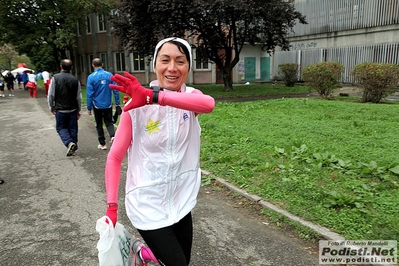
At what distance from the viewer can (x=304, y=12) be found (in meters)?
26.3

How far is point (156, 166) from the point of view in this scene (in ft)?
6.52

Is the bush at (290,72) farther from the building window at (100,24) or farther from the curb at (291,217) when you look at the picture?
the curb at (291,217)

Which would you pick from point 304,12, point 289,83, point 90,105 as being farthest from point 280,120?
point 304,12

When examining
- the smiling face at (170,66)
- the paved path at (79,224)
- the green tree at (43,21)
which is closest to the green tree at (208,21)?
the green tree at (43,21)

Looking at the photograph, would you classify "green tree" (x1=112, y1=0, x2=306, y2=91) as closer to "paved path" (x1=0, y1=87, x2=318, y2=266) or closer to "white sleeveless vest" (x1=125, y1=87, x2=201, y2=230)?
"paved path" (x1=0, y1=87, x2=318, y2=266)

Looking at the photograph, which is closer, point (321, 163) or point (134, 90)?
point (134, 90)

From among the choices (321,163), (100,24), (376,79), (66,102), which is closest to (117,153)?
(321,163)

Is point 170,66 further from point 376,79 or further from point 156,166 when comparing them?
point 376,79

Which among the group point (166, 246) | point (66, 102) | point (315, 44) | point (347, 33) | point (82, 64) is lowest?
point (166, 246)

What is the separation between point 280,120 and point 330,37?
726 inches

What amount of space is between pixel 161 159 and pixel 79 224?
97.0 inches

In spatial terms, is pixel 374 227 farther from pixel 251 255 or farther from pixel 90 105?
pixel 90 105

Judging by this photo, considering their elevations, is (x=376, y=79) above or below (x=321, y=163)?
above

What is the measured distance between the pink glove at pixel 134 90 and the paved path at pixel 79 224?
6.50 feet
